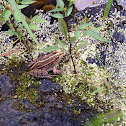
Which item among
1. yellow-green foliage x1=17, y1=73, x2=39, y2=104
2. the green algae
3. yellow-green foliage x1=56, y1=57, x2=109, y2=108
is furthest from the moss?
the green algae

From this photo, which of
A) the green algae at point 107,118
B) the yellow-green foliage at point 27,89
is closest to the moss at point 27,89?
the yellow-green foliage at point 27,89

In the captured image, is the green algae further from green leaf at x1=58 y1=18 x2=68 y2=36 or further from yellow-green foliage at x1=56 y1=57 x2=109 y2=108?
green leaf at x1=58 y1=18 x2=68 y2=36

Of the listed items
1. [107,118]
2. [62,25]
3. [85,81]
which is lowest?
[107,118]

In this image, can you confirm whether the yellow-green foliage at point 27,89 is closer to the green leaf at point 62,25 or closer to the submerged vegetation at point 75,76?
the submerged vegetation at point 75,76

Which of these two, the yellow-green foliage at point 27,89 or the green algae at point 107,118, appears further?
the yellow-green foliage at point 27,89

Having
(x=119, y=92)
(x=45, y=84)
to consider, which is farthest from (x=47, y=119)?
(x=119, y=92)

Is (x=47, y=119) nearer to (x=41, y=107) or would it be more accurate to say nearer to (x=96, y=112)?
(x=41, y=107)

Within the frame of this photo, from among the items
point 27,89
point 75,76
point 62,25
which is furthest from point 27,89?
point 62,25

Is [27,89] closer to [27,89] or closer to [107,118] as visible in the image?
[27,89]

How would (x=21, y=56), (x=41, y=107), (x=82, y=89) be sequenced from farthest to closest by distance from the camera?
(x=21, y=56)
(x=82, y=89)
(x=41, y=107)
